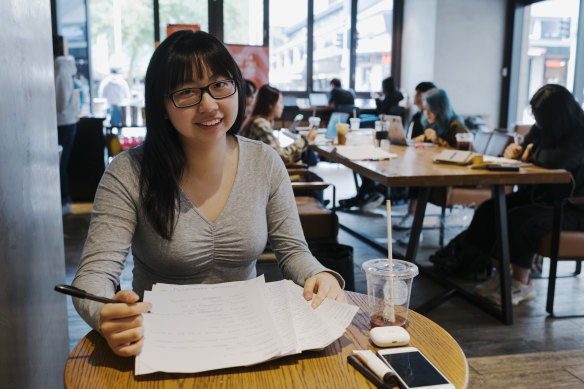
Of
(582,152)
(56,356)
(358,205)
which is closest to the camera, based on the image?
(56,356)

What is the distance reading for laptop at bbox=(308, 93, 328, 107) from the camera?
970 centimetres

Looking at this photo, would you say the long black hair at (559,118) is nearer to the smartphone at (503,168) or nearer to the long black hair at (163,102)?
the smartphone at (503,168)

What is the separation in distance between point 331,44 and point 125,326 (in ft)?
32.1

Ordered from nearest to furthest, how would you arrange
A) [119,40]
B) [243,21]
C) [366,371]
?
[366,371] → [119,40] → [243,21]

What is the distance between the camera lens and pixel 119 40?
30.1 ft

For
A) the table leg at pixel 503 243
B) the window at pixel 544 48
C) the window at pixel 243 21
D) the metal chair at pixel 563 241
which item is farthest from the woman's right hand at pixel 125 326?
the window at pixel 243 21

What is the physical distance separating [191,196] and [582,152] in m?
2.30

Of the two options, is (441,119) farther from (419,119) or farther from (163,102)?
(163,102)

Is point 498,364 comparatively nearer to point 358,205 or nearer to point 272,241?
point 272,241

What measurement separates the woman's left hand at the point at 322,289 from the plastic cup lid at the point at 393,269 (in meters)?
0.08

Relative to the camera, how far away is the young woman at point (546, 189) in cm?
283

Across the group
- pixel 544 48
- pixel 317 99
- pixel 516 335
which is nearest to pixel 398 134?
pixel 516 335

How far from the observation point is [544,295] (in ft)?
10.7

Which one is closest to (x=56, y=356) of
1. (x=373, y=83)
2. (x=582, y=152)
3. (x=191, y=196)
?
(x=191, y=196)
